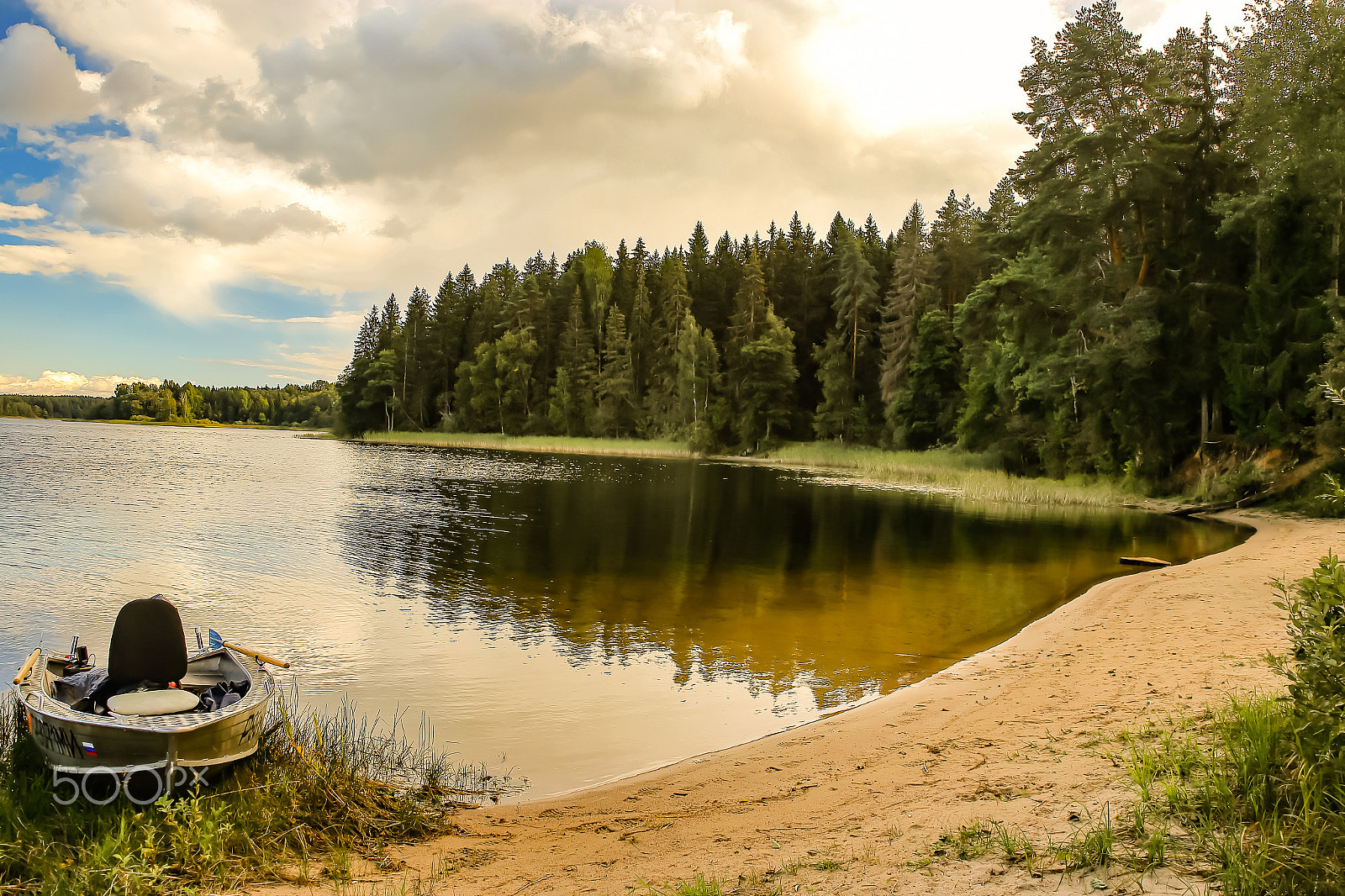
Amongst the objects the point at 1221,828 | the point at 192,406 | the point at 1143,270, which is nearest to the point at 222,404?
the point at 192,406

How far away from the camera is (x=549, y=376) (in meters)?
95.9

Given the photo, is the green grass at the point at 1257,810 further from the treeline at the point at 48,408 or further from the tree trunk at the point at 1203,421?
the treeline at the point at 48,408

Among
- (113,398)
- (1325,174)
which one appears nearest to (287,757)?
(1325,174)

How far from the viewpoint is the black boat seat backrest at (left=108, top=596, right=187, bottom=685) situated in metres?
7.32

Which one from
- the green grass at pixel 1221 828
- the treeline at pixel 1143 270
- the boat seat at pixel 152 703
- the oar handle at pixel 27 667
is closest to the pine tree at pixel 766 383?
the treeline at pixel 1143 270

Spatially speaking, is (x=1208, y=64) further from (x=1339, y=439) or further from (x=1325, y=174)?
(x=1339, y=439)

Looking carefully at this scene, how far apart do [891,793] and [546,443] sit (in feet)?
246

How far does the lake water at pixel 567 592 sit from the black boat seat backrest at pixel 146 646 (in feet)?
6.87

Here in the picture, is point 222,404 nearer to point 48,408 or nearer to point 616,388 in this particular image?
point 48,408

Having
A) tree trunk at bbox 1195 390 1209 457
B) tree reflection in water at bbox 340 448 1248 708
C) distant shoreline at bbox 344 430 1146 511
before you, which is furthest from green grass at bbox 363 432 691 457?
tree trunk at bbox 1195 390 1209 457

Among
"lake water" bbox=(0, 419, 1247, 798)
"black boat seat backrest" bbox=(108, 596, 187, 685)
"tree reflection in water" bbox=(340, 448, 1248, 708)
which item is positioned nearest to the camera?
"black boat seat backrest" bbox=(108, 596, 187, 685)

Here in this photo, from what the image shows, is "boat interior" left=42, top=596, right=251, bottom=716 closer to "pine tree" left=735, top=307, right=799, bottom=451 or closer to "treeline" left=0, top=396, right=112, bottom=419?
"pine tree" left=735, top=307, right=799, bottom=451

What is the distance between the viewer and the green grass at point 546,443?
75938 millimetres

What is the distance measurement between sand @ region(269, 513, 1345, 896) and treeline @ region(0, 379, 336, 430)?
6289 inches
